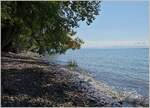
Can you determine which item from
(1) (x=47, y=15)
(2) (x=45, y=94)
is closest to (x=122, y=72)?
(1) (x=47, y=15)

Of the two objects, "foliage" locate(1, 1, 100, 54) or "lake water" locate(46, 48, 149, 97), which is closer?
"foliage" locate(1, 1, 100, 54)

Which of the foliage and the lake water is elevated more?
the foliage

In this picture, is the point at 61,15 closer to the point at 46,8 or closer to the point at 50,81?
the point at 46,8

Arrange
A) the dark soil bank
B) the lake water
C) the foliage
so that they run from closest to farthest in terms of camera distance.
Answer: the dark soil bank → the foliage → the lake water

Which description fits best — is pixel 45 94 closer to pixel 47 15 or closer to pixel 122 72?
pixel 47 15

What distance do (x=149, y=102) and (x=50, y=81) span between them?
5.21 meters

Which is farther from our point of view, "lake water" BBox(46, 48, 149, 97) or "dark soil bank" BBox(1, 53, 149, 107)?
"lake water" BBox(46, 48, 149, 97)

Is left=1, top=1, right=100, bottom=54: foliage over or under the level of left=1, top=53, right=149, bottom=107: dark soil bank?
over

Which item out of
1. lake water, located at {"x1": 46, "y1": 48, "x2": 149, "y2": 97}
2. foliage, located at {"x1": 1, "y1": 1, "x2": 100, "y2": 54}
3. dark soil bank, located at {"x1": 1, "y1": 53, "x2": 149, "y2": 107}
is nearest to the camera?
dark soil bank, located at {"x1": 1, "y1": 53, "x2": 149, "y2": 107}

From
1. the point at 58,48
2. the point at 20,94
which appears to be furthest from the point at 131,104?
the point at 58,48

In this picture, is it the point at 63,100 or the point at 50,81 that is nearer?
the point at 63,100

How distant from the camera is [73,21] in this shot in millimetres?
29078

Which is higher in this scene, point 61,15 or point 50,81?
point 61,15

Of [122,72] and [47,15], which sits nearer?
[47,15]
